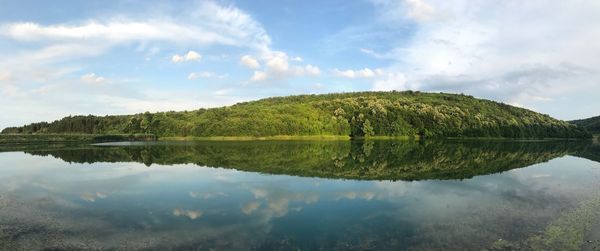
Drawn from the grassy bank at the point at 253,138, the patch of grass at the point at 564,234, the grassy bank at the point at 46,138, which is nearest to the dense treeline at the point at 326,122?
the grassy bank at the point at 253,138

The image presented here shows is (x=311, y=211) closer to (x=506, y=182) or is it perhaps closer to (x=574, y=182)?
(x=506, y=182)

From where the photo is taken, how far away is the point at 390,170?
140 ft

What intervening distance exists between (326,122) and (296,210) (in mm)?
143119

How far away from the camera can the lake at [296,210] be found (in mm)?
16438

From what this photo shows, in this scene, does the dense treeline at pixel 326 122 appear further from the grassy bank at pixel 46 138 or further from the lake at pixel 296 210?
the lake at pixel 296 210

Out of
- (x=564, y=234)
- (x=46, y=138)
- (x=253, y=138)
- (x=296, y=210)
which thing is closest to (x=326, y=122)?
(x=253, y=138)

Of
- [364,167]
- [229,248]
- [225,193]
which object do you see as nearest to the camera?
[229,248]

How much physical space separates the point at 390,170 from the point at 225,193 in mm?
20768

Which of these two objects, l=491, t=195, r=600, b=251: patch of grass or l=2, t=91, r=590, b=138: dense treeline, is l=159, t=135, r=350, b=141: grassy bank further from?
l=491, t=195, r=600, b=251: patch of grass

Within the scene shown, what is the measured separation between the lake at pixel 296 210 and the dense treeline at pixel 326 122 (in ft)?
370

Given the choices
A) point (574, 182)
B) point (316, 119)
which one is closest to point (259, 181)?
point (574, 182)

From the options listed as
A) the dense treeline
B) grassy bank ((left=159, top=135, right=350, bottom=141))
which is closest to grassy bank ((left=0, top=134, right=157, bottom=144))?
grassy bank ((left=159, top=135, right=350, bottom=141))

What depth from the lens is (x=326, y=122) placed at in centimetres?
16512

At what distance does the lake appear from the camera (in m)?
16.4
